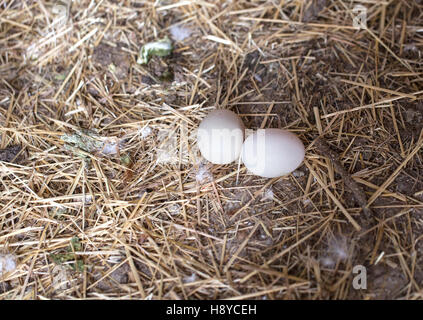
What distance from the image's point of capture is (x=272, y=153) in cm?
135

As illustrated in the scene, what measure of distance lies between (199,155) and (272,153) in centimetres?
33

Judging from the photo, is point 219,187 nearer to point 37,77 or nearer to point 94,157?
point 94,157

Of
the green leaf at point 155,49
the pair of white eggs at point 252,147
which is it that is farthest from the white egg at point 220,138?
the green leaf at point 155,49

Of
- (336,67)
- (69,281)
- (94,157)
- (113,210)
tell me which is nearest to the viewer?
(69,281)

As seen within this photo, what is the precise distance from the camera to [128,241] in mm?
1378

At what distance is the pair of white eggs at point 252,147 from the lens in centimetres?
136

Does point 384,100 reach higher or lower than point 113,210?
higher

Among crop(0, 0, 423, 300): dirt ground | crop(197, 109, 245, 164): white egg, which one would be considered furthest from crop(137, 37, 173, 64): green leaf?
crop(197, 109, 245, 164): white egg

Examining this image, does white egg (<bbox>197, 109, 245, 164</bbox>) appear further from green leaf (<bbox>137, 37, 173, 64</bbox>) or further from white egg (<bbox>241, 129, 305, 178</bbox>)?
green leaf (<bbox>137, 37, 173, 64</bbox>)

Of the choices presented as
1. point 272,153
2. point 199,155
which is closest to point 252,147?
point 272,153
